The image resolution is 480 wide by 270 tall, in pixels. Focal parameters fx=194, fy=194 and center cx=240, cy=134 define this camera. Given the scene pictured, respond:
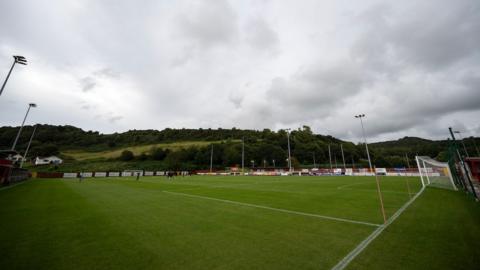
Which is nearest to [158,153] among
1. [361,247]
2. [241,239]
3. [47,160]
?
[47,160]

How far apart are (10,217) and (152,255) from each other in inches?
350

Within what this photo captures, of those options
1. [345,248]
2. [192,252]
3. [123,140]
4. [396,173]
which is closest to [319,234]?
[345,248]

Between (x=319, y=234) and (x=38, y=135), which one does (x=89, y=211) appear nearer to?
(x=319, y=234)

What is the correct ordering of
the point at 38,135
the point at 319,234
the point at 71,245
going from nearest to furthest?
the point at 71,245 → the point at 319,234 → the point at 38,135

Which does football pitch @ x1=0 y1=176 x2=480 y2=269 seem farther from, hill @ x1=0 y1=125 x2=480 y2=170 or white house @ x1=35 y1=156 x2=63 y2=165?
white house @ x1=35 y1=156 x2=63 y2=165

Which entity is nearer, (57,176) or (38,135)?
(57,176)

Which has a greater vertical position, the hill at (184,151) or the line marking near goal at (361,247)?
the hill at (184,151)

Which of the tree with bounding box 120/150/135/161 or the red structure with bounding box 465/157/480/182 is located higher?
the tree with bounding box 120/150/135/161

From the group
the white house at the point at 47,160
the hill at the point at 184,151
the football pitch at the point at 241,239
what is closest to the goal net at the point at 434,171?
the football pitch at the point at 241,239

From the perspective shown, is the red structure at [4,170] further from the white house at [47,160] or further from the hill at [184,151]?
the white house at [47,160]

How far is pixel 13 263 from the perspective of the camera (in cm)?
418

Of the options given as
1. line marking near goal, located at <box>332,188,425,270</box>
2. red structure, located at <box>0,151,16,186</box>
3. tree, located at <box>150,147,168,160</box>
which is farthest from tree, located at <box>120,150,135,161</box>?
line marking near goal, located at <box>332,188,425,270</box>

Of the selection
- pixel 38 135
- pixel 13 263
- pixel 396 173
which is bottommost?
pixel 13 263

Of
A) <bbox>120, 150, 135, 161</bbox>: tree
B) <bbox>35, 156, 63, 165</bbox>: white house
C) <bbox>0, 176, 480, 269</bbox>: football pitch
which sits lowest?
<bbox>0, 176, 480, 269</bbox>: football pitch
